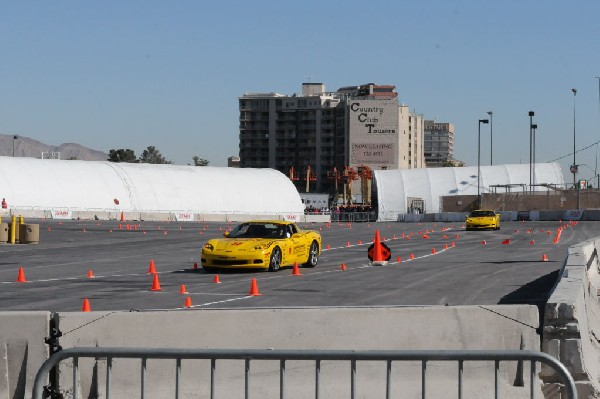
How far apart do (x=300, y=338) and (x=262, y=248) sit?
56.5 feet

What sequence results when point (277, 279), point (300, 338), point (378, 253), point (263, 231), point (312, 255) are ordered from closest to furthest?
point (300, 338) → point (277, 279) → point (263, 231) → point (312, 255) → point (378, 253)

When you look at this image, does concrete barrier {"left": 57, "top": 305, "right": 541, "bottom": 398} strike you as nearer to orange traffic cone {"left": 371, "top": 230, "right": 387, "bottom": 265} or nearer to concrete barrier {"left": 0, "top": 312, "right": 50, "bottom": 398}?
concrete barrier {"left": 0, "top": 312, "right": 50, "bottom": 398}

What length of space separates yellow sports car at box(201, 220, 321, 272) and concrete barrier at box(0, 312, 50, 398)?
58.1 ft

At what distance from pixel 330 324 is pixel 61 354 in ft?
11.0

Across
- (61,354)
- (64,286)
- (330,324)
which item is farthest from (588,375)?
(64,286)

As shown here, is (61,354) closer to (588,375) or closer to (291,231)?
(588,375)

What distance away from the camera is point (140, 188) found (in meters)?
105

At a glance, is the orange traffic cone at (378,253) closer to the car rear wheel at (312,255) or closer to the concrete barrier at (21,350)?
the car rear wheel at (312,255)

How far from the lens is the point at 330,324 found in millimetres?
9898

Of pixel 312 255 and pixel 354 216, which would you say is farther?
pixel 354 216

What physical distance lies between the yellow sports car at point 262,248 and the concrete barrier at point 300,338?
16.8m

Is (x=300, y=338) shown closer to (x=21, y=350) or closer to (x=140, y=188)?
(x=21, y=350)

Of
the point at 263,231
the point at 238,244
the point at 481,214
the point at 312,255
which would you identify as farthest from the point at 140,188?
the point at 238,244

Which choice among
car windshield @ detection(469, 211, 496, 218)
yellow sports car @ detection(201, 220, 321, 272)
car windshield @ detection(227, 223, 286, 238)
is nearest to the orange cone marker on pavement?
yellow sports car @ detection(201, 220, 321, 272)
